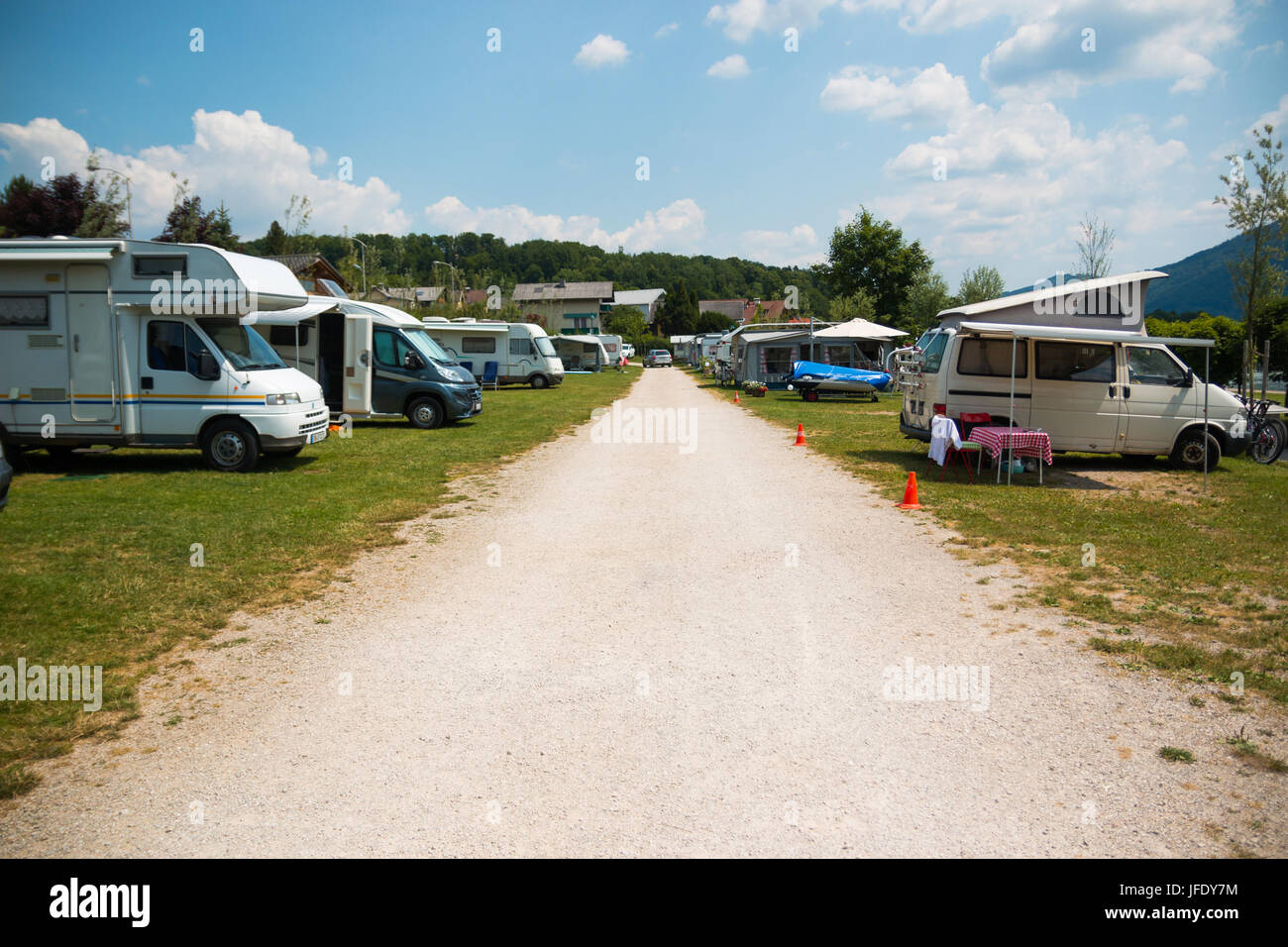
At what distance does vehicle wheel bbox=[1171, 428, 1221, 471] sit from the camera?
1358cm

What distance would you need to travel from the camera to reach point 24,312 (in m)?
11.9

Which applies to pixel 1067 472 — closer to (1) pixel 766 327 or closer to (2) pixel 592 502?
(2) pixel 592 502

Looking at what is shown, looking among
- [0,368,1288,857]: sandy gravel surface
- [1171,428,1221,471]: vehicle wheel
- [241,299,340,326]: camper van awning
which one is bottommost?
[0,368,1288,857]: sandy gravel surface

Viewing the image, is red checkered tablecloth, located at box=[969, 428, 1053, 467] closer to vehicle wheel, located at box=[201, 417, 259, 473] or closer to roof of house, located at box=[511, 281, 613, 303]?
vehicle wheel, located at box=[201, 417, 259, 473]

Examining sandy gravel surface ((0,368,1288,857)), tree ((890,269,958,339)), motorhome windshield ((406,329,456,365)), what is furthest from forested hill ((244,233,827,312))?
sandy gravel surface ((0,368,1288,857))

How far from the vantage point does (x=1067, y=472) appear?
43.4 ft

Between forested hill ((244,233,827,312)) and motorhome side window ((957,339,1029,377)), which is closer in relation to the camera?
motorhome side window ((957,339,1029,377))

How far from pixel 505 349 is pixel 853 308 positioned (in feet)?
106

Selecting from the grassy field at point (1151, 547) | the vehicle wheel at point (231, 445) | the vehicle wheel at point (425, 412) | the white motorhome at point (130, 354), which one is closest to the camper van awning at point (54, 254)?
the white motorhome at point (130, 354)

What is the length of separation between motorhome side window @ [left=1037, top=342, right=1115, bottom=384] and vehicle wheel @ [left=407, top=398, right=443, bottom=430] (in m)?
12.7

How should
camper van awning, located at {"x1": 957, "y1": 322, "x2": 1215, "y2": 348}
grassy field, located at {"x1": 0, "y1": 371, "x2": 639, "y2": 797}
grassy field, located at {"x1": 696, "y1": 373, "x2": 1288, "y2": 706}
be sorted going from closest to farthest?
1. grassy field, located at {"x1": 0, "y1": 371, "x2": 639, "y2": 797}
2. grassy field, located at {"x1": 696, "y1": 373, "x2": 1288, "y2": 706}
3. camper van awning, located at {"x1": 957, "y1": 322, "x2": 1215, "y2": 348}

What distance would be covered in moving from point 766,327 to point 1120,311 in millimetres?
29900

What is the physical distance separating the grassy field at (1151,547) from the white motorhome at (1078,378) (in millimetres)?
676
